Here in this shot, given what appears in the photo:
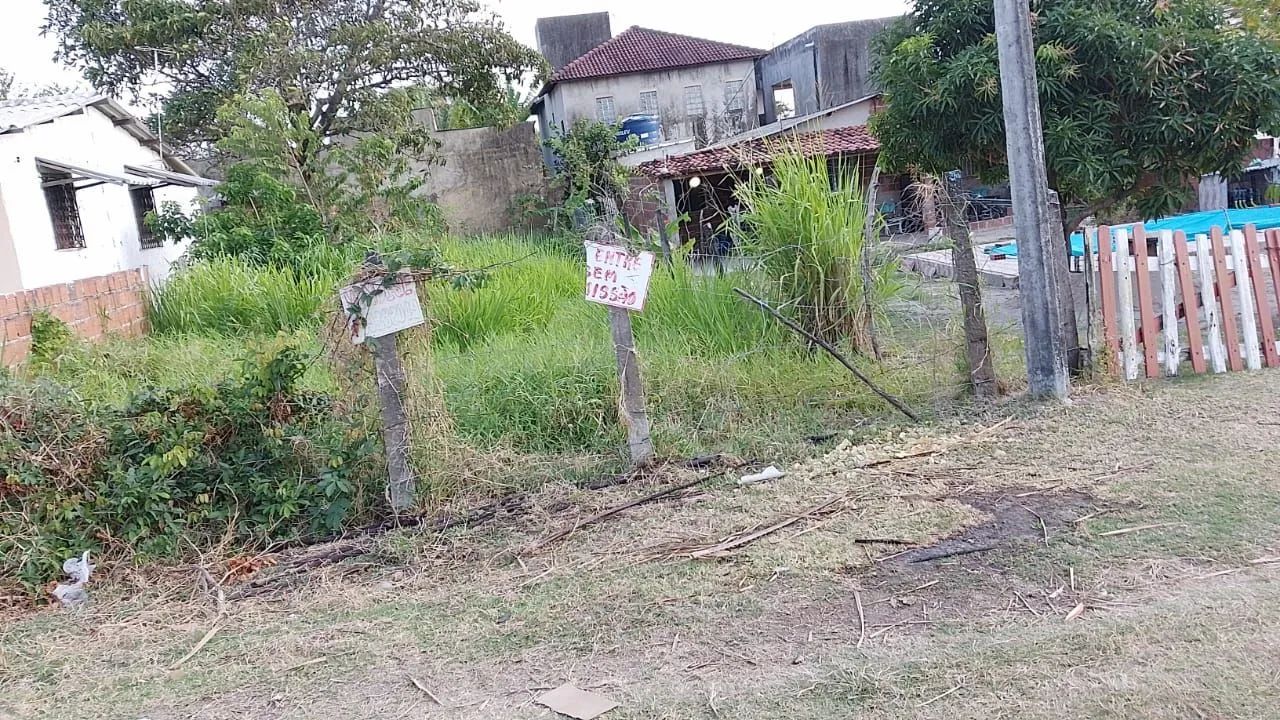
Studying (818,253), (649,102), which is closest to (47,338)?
(818,253)

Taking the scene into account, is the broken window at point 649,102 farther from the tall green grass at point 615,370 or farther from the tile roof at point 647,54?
the tall green grass at point 615,370

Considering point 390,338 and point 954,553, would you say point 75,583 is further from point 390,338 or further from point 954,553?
point 954,553

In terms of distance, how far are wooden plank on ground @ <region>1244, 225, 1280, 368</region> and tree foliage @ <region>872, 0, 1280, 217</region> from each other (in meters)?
0.74

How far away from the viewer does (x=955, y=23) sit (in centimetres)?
729

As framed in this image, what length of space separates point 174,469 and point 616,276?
96.0 inches

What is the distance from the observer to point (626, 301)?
204 inches

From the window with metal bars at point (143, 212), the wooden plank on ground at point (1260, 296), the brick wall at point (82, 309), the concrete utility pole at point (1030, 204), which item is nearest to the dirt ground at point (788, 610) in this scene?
the concrete utility pole at point (1030, 204)

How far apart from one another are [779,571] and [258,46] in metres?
17.9

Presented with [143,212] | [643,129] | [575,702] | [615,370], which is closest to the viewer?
[575,702]

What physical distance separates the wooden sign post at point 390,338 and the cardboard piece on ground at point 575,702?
1992 mm

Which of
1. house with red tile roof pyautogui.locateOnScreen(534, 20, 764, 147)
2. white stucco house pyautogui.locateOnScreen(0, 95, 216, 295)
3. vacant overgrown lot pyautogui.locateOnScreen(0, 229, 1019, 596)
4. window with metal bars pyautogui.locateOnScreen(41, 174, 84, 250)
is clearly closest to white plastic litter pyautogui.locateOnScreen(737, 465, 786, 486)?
vacant overgrown lot pyautogui.locateOnScreen(0, 229, 1019, 596)

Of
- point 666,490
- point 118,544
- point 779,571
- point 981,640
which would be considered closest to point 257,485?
point 118,544

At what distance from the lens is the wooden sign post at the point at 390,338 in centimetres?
471

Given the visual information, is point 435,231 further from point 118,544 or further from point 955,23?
point 118,544
